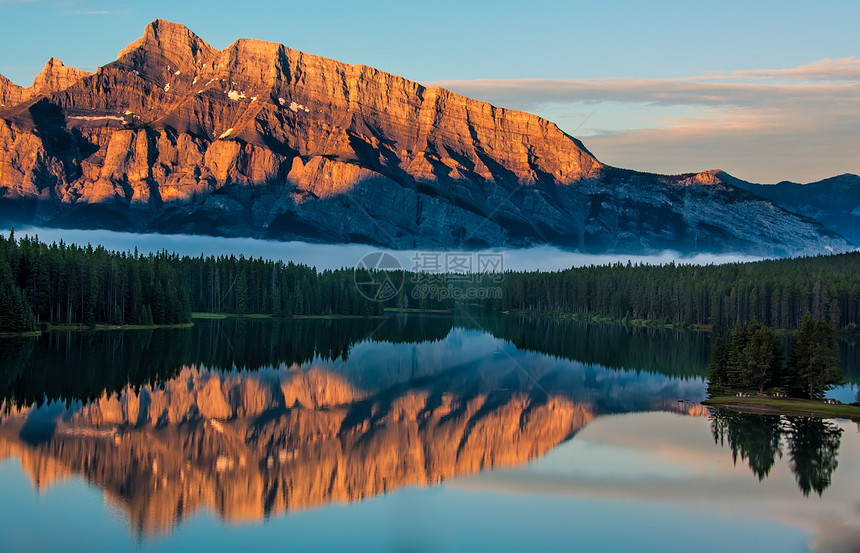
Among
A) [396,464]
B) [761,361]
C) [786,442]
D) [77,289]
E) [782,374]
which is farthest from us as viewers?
[77,289]

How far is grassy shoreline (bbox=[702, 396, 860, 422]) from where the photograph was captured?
64.8 m

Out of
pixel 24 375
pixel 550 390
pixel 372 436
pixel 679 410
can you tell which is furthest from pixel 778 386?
pixel 24 375

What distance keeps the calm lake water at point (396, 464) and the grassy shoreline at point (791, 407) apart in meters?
1.51

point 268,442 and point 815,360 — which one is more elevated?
point 815,360

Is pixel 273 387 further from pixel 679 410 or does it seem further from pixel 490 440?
pixel 679 410

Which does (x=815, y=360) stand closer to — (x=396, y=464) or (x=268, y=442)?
(x=396, y=464)

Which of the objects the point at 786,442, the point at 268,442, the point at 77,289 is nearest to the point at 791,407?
the point at 786,442

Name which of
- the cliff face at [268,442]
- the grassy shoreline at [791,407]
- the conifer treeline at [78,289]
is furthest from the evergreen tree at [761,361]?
the conifer treeline at [78,289]

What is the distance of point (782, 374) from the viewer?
74.3 m

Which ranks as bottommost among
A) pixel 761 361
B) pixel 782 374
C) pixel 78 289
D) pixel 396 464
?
pixel 396 464

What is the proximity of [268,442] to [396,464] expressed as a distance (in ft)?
30.8

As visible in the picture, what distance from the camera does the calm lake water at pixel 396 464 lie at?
3762 cm

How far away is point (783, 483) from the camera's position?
4675 cm

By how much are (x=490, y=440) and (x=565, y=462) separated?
7879 mm
